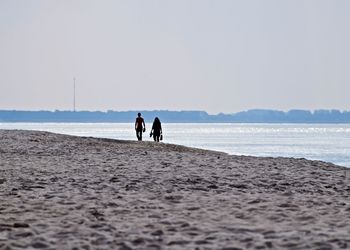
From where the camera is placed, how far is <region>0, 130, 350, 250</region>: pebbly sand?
9.42m

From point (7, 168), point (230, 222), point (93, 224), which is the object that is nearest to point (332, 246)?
point (230, 222)

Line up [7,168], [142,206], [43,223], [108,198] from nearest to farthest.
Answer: [43,223]
[142,206]
[108,198]
[7,168]

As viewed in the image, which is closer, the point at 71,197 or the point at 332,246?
the point at 332,246

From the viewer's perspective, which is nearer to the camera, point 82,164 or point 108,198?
point 108,198

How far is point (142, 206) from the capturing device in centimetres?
1266

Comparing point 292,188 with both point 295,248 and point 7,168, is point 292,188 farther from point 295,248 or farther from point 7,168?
point 7,168

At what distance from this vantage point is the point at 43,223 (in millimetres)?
10586

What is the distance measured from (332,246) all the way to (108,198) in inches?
234

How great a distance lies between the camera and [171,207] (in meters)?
12.5

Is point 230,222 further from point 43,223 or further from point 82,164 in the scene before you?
point 82,164

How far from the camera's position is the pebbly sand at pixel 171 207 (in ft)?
30.9

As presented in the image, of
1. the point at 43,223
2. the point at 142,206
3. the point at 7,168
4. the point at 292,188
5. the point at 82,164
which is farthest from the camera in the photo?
the point at 82,164

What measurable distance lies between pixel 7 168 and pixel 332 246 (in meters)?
13.7

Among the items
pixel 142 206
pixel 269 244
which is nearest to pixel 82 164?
pixel 142 206
